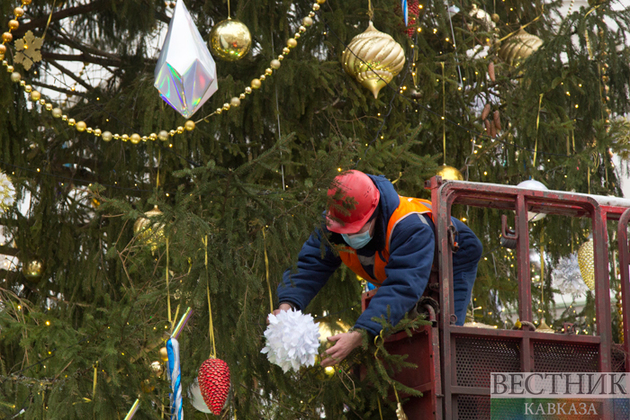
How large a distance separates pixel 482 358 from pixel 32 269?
453 centimetres

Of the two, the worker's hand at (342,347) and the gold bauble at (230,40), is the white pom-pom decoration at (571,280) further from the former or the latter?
the worker's hand at (342,347)

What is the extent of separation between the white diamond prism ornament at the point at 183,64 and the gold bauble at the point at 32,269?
309cm

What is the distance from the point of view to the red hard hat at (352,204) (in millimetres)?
3340

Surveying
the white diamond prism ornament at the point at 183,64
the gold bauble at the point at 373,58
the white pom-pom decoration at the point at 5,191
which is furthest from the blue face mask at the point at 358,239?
the white pom-pom decoration at the point at 5,191

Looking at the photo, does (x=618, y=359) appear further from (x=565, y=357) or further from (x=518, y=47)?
(x=518, y=47)

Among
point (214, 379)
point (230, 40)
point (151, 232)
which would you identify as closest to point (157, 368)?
point (151, 232)

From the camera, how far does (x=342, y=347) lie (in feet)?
10.4

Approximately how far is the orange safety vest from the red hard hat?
0.10m

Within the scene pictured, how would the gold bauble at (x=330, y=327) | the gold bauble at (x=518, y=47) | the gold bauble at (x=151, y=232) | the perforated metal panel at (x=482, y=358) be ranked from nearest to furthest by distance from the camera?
the gold bauble at (x=151, y=232), the perforated metal panel at (x=482, y=358), the gold bauble at (x=330, y=327), the gold bauble at (x=518, y=47)

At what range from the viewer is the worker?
3.20 meters

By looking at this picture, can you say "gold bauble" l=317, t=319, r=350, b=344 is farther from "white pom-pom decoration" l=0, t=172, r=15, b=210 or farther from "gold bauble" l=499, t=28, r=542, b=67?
"gold bauble" l=499, t=28, r=542, b=67

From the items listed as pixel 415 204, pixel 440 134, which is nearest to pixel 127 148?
pixel 440 134

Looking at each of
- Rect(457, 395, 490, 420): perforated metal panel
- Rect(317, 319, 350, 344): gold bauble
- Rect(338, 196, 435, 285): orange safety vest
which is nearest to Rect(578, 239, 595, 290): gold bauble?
Rect(317, 319, 350, 344): gold bauble

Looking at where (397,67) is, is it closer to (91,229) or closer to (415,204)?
(415,204)
